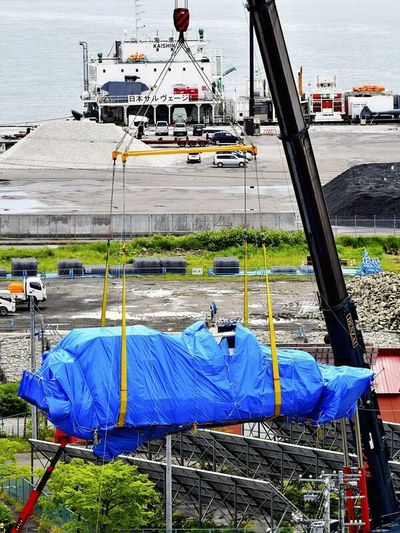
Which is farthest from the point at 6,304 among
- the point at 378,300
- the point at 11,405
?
the point at 11,405

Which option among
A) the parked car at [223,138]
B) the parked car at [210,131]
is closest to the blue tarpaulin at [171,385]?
the parked car at [223,138]

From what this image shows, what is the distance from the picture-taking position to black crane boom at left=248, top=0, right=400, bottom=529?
22.5m

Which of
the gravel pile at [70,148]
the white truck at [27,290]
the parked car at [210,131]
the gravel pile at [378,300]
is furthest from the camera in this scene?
the parked car at [210,131]

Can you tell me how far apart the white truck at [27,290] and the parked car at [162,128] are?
5868 cm

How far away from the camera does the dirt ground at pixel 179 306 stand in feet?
165

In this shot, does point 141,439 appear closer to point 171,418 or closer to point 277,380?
point 171,418

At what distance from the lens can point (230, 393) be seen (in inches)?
883

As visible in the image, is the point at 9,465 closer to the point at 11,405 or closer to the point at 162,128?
the point at 11,405

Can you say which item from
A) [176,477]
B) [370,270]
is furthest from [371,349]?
[370,270]

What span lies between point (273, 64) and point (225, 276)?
37747mm

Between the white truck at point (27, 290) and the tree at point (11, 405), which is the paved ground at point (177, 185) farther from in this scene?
the tree at point (11, 405)

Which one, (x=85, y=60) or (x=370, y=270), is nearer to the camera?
(x=370, y=270)

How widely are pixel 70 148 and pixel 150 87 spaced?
23.6 metres

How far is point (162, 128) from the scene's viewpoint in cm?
11456
